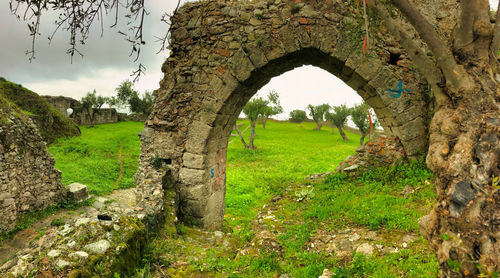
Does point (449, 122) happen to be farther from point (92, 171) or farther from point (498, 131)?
point (92, 171)

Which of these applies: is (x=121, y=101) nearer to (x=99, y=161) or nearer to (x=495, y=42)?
(x=99, y=161)

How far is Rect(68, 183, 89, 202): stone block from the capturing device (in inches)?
386

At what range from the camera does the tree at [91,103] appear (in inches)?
1034

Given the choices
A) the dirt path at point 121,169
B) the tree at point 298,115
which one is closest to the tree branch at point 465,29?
the dirt path at point 121,169

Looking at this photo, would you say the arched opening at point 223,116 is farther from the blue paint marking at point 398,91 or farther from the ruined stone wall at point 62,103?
the ruined stone wall at point 62,103

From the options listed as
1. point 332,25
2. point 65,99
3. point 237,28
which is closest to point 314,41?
point 332,25

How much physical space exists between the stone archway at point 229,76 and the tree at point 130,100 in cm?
2567

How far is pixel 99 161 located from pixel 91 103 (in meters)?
15.7

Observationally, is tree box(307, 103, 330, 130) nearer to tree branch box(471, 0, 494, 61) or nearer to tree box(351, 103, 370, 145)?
tree box(351, 103, 370, 145)

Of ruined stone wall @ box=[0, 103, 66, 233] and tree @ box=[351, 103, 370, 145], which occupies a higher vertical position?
tree @ box=[351, 103, 370, 145]

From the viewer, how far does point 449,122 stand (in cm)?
268

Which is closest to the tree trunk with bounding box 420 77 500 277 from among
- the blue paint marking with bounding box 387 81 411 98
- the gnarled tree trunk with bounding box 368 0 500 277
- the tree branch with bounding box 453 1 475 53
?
the gnarled tree trunk with bounding box 368 0 500 277

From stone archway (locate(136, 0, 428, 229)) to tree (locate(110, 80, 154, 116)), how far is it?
1011 inches

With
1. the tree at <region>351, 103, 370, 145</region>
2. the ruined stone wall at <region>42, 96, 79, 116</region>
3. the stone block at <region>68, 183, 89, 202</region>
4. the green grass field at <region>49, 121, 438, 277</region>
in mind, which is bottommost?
the stone block at <region>68, 183, 89, 202</region>
